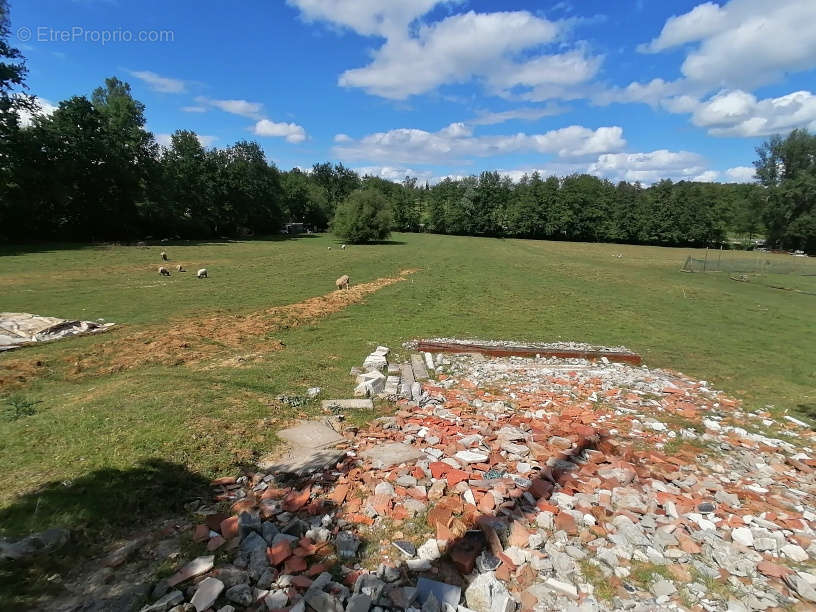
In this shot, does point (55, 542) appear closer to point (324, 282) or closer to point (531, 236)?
point (324, 282)

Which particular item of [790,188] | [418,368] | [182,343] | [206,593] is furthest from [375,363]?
[790,188]

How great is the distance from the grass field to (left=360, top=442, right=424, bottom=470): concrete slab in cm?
145

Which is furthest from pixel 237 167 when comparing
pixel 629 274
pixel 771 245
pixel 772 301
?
pixel 771 245

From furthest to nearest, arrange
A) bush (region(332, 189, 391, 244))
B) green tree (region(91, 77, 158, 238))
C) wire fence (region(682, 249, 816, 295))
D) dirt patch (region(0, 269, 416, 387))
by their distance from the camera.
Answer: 1. bush (region(332, 189, 391, 244))
2. green tree (region(91, 77, 158, 238))
3. wire fence (region(682, 249, 816, 295))
4. dirt patch (region(0, 269, 416, 387))

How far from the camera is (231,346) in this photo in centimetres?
1138

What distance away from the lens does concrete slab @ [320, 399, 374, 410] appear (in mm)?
7367

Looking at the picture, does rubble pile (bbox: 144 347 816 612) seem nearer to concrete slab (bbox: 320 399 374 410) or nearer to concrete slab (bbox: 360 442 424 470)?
concrete slab (bbox: 360 442 424 470)

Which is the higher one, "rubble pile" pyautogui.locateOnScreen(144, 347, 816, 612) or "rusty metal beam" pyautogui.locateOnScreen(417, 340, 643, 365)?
"rubble pile" pyautogui.locateOnScreen(144, 347, 816, 612)

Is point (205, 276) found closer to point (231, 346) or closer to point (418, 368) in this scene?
point (231, 346)

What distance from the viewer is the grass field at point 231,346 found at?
4.92 m

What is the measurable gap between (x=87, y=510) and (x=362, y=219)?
55.0 meters

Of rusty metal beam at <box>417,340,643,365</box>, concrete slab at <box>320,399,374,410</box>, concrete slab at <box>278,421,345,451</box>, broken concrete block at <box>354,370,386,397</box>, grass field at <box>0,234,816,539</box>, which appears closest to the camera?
Result: grass field at <box>0,234,816,539</box>

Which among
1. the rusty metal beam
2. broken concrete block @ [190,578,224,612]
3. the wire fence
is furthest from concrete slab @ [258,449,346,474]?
the wire fence

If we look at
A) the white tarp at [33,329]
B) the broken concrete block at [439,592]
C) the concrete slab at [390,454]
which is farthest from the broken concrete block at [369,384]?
the white tarp at [33,329]
